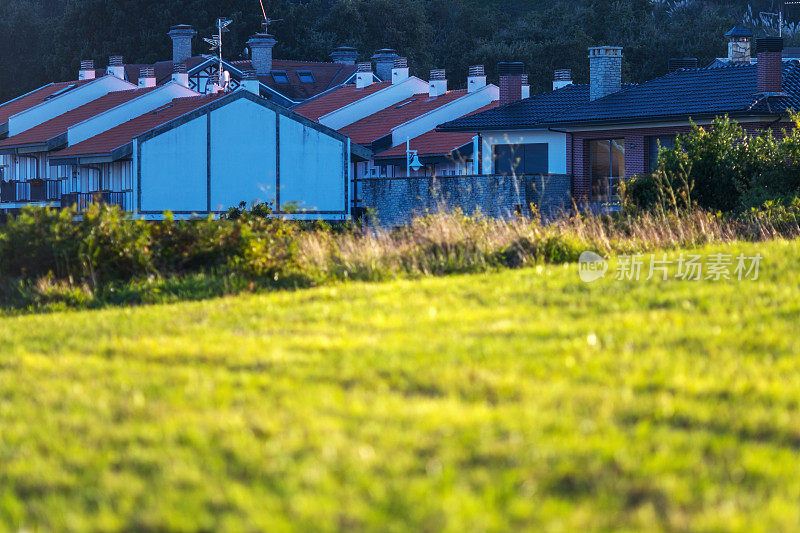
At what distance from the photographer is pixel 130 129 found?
44844 mm

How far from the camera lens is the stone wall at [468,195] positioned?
33.6m

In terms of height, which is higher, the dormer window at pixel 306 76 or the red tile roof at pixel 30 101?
the dormer window at pixel 306 76

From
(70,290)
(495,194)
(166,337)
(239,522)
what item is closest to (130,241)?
(70,290)

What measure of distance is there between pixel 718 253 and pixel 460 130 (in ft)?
91.7

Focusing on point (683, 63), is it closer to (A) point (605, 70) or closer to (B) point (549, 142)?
(A) point (605, 70)

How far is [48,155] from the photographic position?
159 feet

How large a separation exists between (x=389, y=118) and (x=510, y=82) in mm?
7780

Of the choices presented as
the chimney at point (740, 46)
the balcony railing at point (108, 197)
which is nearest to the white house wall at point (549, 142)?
the chimney at point (740, 46)

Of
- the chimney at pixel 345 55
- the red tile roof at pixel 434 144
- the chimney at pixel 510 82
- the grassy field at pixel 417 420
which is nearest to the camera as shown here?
the grassy field at pixel 417 420

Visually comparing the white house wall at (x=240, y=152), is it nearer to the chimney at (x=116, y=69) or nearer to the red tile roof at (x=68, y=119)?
the red tile roof at (x=68, y=119)

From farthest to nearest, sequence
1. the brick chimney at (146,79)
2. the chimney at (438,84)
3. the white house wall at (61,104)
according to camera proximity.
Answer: the brick chimney at (146,79)
the chimney at (438,84)
the white house wall at (61,104)

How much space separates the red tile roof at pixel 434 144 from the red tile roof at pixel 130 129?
295 inches

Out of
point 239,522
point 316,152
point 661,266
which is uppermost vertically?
point 316,152

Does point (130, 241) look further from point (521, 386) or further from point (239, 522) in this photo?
point (239, 522)
